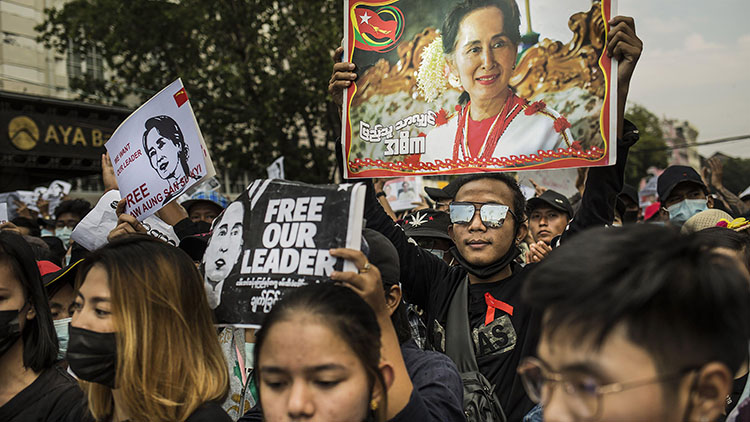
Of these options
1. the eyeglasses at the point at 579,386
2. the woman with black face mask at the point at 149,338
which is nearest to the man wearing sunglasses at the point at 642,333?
the eyeglasses at the point at 579,386

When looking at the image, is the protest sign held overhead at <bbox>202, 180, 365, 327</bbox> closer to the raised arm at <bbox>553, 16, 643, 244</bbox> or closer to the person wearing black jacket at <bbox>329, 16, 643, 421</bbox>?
the person wearing black jacket at <bbox>329, 16, 643, 421</bbox>

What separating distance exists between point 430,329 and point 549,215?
8.48ft

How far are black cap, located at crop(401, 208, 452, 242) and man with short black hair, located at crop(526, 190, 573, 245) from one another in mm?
794

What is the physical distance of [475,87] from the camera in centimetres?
329

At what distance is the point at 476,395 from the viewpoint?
2576 mm

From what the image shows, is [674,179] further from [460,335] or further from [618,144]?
[460,335]

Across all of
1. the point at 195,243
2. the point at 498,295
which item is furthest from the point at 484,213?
the point at 195,243

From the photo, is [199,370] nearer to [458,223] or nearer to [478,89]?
[458,223]

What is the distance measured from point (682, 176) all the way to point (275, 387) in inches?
210

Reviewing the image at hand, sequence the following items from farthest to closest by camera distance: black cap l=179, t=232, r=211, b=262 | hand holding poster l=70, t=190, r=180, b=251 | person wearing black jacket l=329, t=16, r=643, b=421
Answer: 1. hand holding poster l=70, t=190, r=180, b=251
2. black cap l=179, t=232, r=211, b=262
3. person wearing black jacket l=329, t=16, r=643, b=421

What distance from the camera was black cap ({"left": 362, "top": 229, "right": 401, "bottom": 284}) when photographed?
8.04ft

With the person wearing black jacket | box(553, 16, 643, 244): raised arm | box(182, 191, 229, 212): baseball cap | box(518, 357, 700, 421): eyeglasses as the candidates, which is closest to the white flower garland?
the person wearing black jacket

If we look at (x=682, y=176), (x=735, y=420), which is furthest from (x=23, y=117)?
(x=735, y=420)

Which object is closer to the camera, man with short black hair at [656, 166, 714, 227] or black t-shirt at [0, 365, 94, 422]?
black t-shirt at [0, 365, 94, 422]
